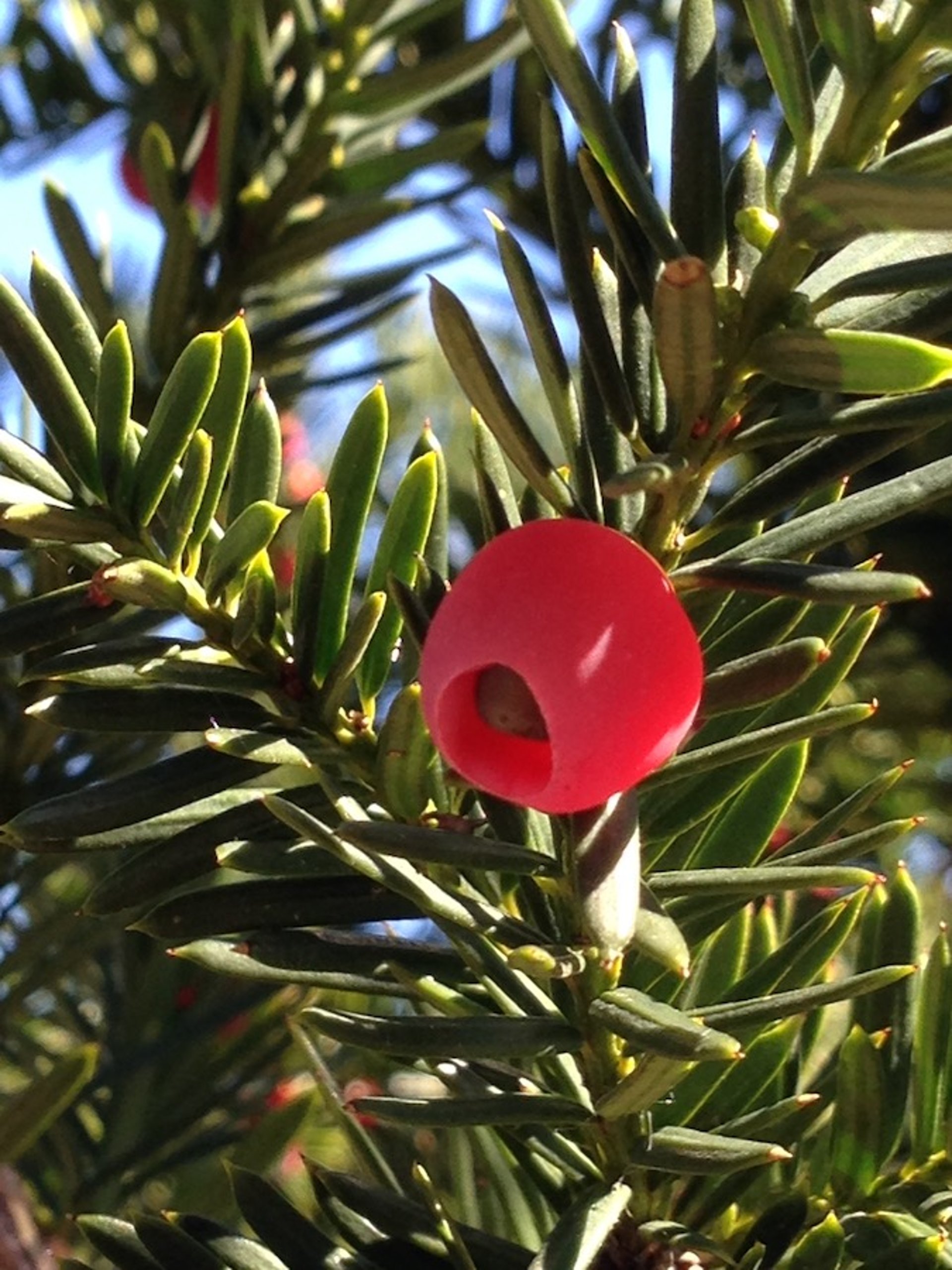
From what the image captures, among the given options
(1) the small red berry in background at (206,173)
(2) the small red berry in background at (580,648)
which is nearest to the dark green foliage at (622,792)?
(2) the small red berry in background at (580,648)

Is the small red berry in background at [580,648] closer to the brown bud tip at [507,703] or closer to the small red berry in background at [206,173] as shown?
the brown bud tip at [507,703]

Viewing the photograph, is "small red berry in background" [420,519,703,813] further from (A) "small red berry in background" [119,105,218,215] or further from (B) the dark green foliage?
(A) "small red berry in background" [119,105,218,215]

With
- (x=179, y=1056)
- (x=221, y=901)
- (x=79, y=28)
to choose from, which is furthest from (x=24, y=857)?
(x=79, y=28)

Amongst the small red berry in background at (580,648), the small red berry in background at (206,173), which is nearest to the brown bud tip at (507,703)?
the small red berry in background at (580,648)

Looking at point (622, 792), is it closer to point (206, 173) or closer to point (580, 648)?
point (580, 648)

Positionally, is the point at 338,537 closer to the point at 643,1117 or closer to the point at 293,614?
the point at 293,614

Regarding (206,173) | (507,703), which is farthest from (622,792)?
(206,173)

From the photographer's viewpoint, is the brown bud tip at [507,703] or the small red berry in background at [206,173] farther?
the small red berry in background at [206,173]

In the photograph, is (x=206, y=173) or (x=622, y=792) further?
(x=206, y=173)
